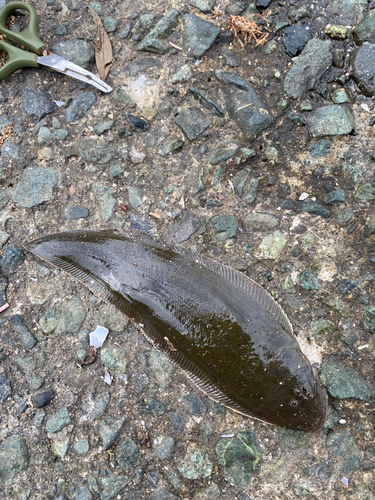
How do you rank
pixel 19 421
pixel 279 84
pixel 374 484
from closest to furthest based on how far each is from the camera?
pixel 374 484
pixel 19 421
pixel 279 84

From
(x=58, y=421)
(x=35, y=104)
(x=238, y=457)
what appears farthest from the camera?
(x=35, y=104)

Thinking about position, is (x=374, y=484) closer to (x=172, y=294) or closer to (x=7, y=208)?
(x=172, y=294)

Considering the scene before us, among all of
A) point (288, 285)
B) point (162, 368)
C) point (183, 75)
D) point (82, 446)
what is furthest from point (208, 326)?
point (183, 75)

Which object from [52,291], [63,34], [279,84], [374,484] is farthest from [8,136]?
[374,484]

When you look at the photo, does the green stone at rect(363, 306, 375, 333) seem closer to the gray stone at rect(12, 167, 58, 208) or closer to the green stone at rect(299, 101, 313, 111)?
the green stone at rect(299, 101, 313, 111)

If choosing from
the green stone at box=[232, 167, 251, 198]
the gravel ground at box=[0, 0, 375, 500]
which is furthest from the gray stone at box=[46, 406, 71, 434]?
the green stone at box=[232, 167, 251, 198]

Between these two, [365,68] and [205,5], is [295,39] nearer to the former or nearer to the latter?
[365,68]
